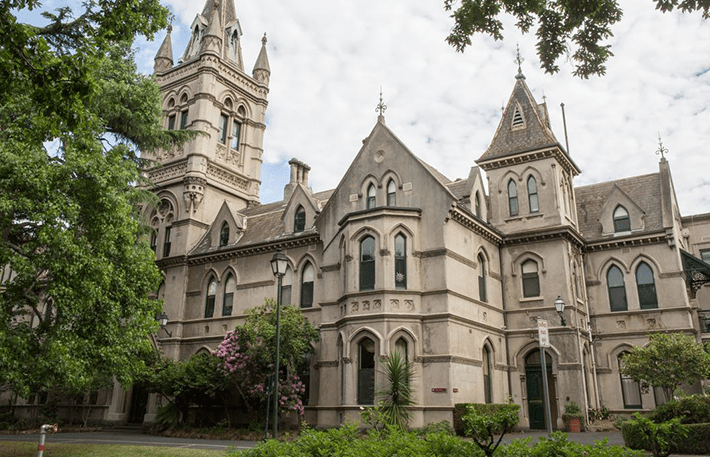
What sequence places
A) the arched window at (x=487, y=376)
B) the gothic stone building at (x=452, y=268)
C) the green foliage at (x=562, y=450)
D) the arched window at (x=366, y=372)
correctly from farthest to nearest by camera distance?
the arched window at (x=487, y=376) < the gothic stone building at (x=452, y=268) < the arched window at (x=366, y=372) < the green foliage at (x=562, y=450)

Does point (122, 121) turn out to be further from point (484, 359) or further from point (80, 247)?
point (484, 359)

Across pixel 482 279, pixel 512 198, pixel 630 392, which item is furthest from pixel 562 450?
pixel 512 198

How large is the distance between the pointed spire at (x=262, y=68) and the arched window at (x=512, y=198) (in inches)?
781

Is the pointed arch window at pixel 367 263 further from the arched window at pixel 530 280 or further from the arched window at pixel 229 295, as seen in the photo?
the arched window at pixel 229 295

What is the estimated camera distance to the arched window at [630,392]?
26141 millimetres

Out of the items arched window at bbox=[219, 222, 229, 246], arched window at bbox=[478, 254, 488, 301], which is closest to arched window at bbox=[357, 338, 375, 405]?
arched window at bbox=[478, 254, 488, 301]

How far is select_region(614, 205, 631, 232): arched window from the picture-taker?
93.3ft

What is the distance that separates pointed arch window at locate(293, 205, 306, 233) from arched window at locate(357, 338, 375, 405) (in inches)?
332

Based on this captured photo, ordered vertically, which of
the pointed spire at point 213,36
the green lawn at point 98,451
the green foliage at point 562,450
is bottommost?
the green lawn at point 98,451

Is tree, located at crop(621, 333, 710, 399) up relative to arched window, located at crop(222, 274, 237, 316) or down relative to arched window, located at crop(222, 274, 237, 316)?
down

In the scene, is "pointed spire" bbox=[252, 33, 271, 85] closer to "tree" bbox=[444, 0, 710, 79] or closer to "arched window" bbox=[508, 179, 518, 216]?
"arched window" bbox=[508, 179, 518, 216]

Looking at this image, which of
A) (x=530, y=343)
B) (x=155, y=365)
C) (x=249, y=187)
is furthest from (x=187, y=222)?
(x=530, y=343)

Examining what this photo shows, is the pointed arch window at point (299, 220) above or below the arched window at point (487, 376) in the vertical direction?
above

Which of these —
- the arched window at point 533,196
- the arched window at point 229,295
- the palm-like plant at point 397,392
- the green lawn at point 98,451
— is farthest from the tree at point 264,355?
the arched window at point 533,196
